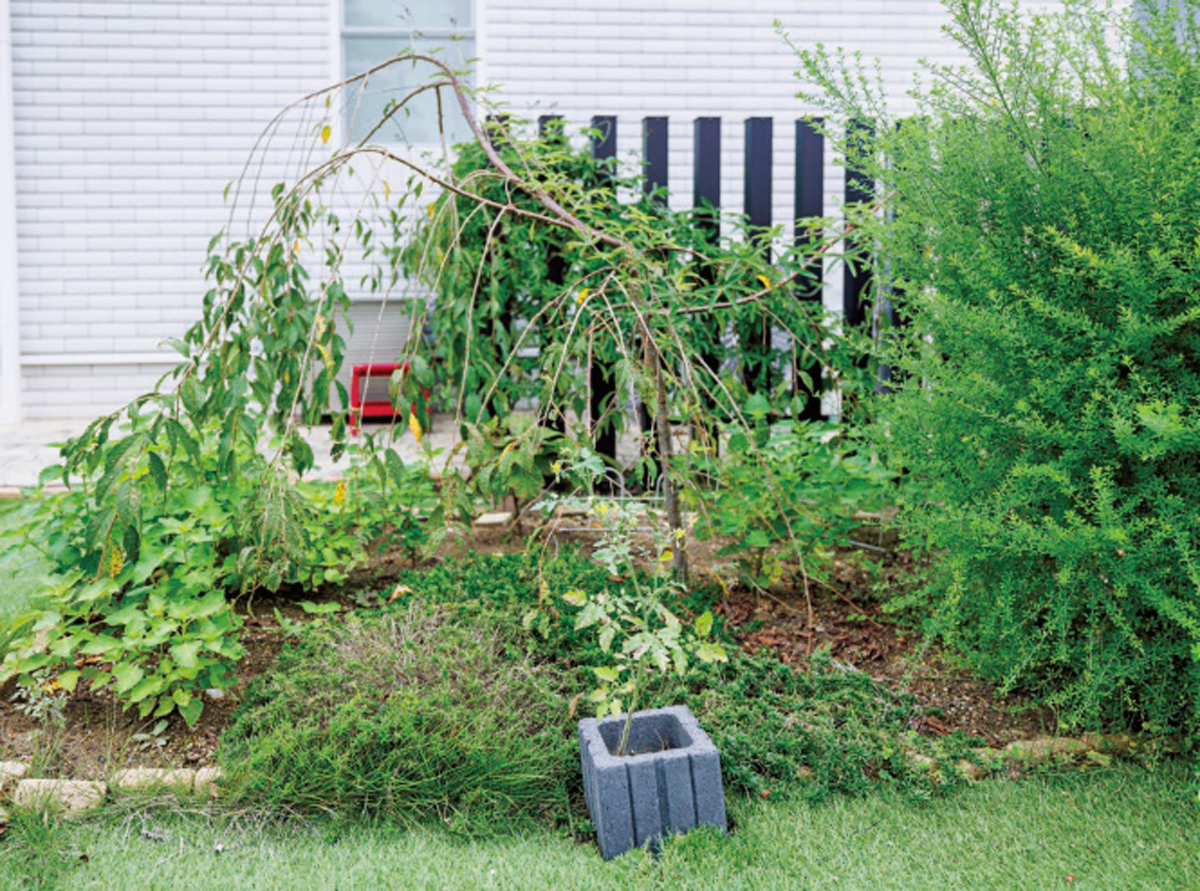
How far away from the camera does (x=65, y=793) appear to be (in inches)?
87.0

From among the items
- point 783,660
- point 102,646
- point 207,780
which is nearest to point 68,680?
point 102,646

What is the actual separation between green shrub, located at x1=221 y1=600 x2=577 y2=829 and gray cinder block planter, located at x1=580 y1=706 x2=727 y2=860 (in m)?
0.20

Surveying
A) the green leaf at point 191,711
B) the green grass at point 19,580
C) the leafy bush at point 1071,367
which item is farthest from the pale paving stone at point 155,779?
the leafy bush at point 1071,367

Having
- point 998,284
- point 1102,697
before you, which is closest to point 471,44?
point 998,284

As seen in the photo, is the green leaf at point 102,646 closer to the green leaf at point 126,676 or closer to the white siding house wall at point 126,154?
the green leaf at point 126,676

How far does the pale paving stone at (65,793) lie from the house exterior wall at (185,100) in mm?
5484

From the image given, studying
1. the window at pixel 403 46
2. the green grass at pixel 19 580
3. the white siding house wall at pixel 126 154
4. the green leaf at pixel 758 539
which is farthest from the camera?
the window at pixel 403 46

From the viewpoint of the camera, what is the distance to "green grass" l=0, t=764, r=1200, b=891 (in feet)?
6.35

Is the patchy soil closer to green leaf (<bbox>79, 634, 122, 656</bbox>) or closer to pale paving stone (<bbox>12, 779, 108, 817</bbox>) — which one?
pale paving stone (<bbox>12, 779, 108, 817</bbox>)

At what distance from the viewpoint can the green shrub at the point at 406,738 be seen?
216 cm

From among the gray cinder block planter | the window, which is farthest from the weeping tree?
the window

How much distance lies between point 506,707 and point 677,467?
1.03 m

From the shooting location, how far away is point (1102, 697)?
240cm

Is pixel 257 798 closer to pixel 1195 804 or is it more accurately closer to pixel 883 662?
pixel 883 662
